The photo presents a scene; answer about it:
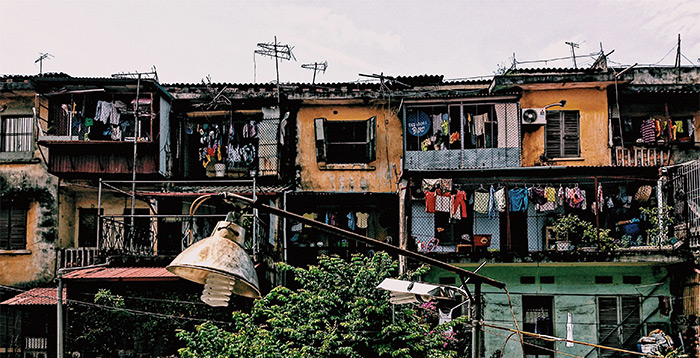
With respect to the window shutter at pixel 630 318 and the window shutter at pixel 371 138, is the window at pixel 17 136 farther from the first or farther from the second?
the window shutter at pixel 630 318

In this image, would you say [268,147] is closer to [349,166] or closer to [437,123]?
[349,166]

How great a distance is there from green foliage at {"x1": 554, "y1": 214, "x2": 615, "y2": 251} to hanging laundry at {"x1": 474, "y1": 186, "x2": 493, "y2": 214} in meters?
2.03

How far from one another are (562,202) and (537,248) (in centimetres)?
167

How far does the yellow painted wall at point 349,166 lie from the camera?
2147 cm

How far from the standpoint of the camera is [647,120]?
67.7 ft

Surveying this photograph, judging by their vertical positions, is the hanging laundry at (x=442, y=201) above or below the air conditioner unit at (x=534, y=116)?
below

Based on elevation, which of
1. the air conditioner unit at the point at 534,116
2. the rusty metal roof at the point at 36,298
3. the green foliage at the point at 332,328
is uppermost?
the air conditioner unit at the point at 534,116

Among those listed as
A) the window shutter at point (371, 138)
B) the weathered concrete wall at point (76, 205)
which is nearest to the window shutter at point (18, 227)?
the weathered concrete wall at point (76, 205)

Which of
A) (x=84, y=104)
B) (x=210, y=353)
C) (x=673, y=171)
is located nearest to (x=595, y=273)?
(x=673, y=171)

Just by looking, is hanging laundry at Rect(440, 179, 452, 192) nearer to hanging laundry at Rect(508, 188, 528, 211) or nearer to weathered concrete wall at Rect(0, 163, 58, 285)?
hanging laundry at Rect(508, 188, 528, 211)

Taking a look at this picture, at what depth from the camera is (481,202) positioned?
1902 cm

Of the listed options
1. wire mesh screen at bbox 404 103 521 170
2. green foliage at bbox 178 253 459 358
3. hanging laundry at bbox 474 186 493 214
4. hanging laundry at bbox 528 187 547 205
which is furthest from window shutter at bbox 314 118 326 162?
green foliage at bbox 178 253 459 358

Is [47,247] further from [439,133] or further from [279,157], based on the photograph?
[439,133]

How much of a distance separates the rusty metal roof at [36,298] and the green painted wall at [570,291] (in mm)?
11401
